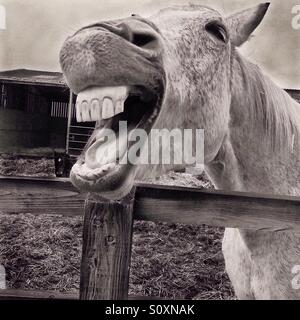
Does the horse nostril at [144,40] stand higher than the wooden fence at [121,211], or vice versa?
the horse nostril at [144,40]

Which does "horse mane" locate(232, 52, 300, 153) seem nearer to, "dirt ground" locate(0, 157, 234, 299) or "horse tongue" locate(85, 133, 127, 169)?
"horse tongue" locate(85, 133, 127, 169)

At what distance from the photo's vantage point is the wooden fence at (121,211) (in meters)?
1.21

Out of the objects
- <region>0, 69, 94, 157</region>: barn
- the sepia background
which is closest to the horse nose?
the sepia background

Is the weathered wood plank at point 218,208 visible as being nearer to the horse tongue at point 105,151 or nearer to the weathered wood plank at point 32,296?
the horse tongue at point 105,151

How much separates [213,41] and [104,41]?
534 mm

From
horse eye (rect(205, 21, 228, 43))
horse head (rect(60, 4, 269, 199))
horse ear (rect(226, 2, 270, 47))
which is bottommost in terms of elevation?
horse head (rect(60, 4, 269, 199))

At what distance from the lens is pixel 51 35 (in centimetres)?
278

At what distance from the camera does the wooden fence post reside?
1.20 m

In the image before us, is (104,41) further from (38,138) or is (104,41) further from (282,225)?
(38,138)

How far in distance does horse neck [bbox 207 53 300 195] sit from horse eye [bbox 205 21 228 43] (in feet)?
0.40

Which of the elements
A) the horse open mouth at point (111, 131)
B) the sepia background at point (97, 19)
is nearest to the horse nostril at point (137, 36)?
the horse open mouth at point (111, 131)

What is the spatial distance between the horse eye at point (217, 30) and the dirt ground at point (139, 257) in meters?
2.00

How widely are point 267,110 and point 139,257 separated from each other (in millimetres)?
2067
